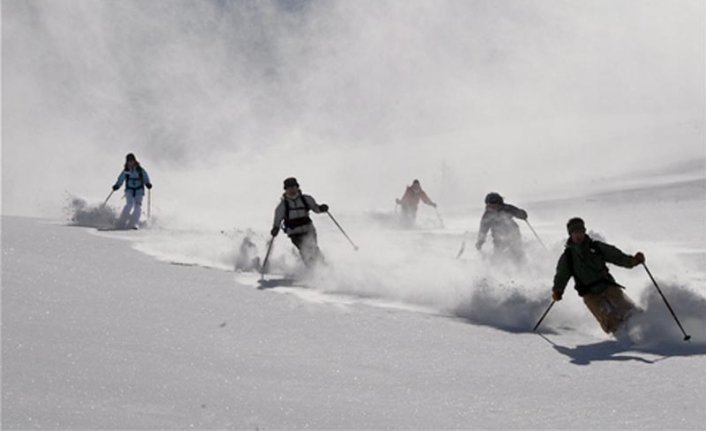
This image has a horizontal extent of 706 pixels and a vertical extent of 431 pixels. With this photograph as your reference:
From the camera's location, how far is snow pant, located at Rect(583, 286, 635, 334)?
9242 mm

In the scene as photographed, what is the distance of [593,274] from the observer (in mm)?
Answer: 9656

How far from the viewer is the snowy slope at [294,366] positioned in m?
5.50

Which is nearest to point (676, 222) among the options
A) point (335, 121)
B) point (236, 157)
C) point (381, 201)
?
point (381, 201)

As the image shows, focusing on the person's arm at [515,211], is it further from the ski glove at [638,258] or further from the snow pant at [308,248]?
the ski glove at [638,258]

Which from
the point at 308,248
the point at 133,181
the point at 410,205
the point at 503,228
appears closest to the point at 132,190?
the point at 133,181

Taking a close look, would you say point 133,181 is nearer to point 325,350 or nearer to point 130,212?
point 130,212

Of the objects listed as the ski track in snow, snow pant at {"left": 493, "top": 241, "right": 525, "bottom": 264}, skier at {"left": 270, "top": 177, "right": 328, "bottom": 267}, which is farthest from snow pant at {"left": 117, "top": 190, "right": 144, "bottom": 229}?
snow pant at {"left": 493, "top": 241, "right": 525, "bottom": 264}

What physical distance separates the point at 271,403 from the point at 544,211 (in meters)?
26.8

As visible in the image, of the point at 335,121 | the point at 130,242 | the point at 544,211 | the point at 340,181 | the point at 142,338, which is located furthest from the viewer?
the point at 335,121

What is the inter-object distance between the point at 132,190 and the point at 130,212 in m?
0.56

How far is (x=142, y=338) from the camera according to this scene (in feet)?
23.4

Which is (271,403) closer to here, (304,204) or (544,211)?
(304,204)

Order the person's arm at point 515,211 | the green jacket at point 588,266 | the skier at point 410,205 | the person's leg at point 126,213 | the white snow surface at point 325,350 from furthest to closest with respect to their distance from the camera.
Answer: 1. the skier at point 410,205
2. the person's leg at point 126,213
3. the person's arm at point 515,211
4. the green jacket at point 588,266
5. the white snow surface at point 325,350

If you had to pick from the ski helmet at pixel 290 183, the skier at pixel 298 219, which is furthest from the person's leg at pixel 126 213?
the ski helmet at pixel 290 183
